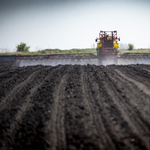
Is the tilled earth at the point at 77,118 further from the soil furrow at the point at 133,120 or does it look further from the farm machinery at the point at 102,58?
the farm machinery at the point at 102,58

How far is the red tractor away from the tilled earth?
9.04m

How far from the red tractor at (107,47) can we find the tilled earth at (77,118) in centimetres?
904

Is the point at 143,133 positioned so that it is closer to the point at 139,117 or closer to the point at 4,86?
the point at 139,117

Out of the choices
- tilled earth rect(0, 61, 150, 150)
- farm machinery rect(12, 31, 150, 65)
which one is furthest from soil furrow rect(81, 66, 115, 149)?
farm machinery rect(12, 31, 150, 65)

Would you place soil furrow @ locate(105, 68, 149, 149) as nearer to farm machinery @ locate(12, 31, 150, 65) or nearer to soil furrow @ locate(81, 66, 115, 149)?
soil furrow @ locate(81, 66, 115, 149)

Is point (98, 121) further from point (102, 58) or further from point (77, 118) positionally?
point (102, 58)

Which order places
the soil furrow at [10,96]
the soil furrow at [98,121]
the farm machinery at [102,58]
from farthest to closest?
the farm machinery at [102,58] < the soil furrow at [10,96] < the soil furrow at [98,121]

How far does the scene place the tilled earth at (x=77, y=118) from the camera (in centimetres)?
282

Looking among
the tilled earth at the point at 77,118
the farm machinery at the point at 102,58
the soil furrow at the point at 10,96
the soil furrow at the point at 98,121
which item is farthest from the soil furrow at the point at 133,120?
the farm machinery at the point at 102,58

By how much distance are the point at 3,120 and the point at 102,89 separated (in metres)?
2.67

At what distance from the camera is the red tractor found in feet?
45.1

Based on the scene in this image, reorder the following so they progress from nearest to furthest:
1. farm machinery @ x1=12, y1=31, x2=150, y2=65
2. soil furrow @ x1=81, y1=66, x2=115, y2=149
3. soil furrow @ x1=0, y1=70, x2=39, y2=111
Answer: soil furrow @ x1=81, y1=66, x2=115, y2=149 < soil furrow @ x1=0, y1=70, x2=39, y2=111 < farm machinery @ x1=12, y1=31, x2=150, y2=65

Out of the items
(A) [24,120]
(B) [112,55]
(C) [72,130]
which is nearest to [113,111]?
(C) [72,130]

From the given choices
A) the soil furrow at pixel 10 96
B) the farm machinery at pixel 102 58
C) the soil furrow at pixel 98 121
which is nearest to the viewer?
the soil furrow at pixel 98 121
